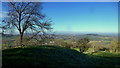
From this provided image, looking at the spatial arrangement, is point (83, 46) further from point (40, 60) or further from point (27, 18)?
point (40, 60)

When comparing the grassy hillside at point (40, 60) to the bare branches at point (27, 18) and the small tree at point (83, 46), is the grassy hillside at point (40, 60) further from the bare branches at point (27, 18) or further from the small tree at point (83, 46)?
the small tree at point (83, 46)

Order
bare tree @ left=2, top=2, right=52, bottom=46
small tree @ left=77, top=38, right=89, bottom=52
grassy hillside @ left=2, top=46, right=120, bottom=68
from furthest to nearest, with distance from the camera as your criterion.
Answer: small tree @ left=77, top=38, right=89, bottom=52, bare tree @ left=2, top=2, right=52, bottom=46, grassy hillside @ left=2, top=46, right=120, bottom=68

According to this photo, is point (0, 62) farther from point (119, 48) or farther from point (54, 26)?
point (119, 48)

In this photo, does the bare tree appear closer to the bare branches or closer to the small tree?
the bare branches

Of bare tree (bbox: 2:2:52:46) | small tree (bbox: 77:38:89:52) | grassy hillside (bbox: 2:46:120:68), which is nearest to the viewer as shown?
grassy hillside (bbox: 2:46:120:68)

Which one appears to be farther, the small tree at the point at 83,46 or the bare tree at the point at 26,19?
the small tree at the point at 83,46

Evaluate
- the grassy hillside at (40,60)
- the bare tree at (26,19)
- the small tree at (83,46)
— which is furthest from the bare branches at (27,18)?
the small tree at (83,46)

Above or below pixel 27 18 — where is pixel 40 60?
below

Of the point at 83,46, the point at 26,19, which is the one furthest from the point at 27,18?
the point at 83,46

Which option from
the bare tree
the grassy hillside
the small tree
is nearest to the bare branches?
the bare tree
